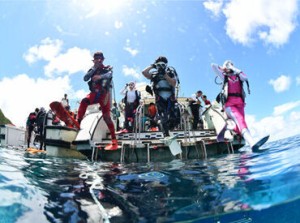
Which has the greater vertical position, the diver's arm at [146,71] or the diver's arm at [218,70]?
the diver's arm at [146,71]

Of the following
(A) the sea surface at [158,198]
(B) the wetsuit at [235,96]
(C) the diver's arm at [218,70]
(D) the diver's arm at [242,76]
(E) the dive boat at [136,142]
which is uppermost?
(C) the diver's arm at [218,70]

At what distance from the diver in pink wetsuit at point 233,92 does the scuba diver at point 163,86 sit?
1.19m

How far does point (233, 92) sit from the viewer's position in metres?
5.44

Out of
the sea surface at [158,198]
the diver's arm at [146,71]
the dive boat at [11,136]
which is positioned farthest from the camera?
the dive boat at [11,136]

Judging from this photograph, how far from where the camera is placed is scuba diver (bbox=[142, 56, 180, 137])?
6.33m

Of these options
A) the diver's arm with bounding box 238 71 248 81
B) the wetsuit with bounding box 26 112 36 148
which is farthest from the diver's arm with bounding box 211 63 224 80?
the wetsuit with bounding box 26 112 36 148

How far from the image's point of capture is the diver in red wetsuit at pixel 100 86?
6211mm

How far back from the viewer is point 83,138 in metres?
6.50

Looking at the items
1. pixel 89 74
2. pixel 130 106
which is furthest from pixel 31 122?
pixel 89 74

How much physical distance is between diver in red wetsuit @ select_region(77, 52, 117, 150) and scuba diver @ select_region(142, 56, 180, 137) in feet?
2.92

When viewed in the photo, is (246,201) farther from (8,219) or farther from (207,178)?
(8,219)

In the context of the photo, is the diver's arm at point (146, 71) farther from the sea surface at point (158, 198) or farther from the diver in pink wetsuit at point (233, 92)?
the sea surface at point (158, 198)

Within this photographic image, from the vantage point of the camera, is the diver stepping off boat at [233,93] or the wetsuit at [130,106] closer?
the diver stepping off boat at [233,93]

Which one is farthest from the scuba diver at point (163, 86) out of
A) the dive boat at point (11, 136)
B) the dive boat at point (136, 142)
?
the dive boat at point (11, 136)
